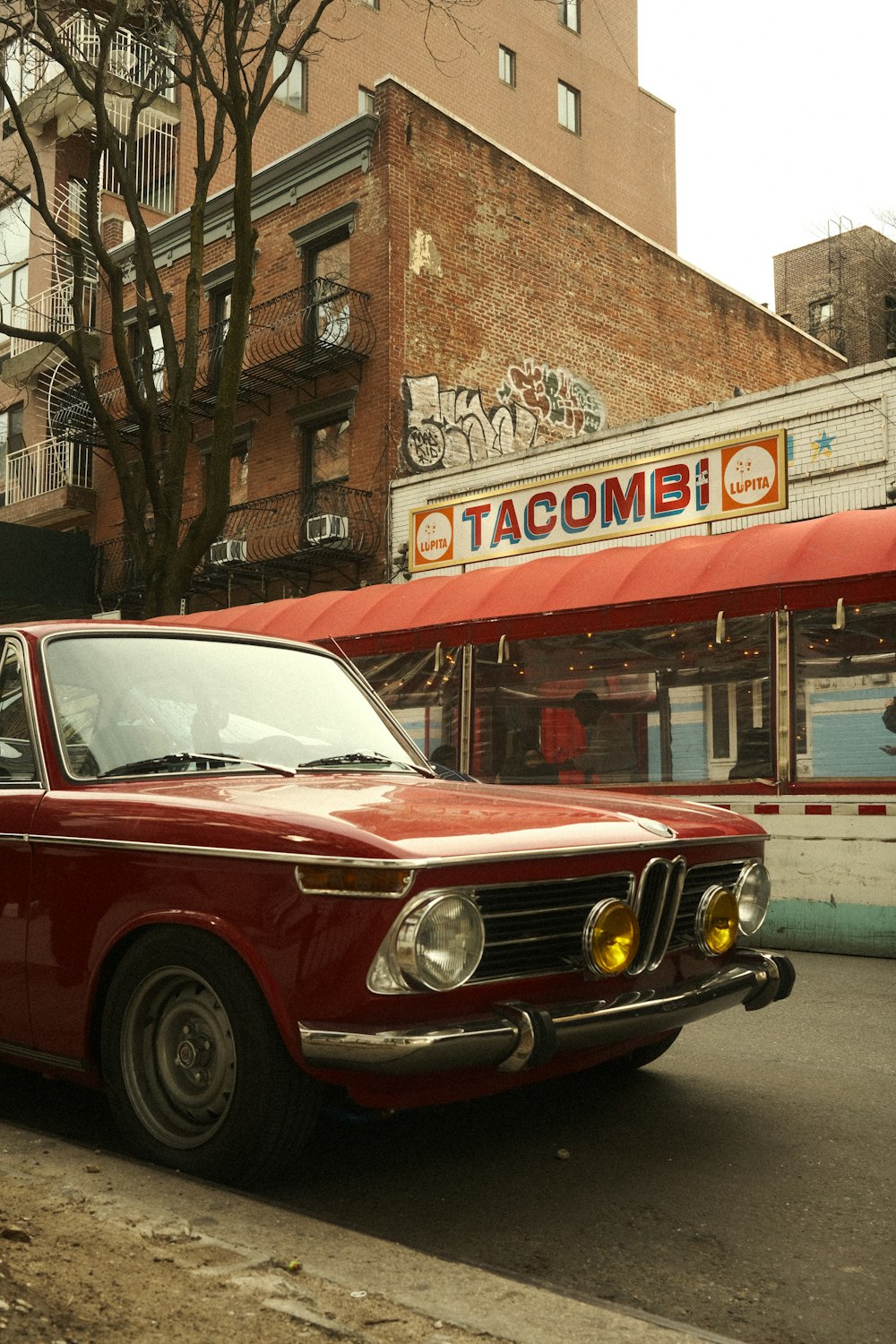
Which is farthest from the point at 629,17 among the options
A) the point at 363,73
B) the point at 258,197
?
the point at 258,197

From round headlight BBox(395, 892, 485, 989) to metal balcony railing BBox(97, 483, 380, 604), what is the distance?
18.5 meters

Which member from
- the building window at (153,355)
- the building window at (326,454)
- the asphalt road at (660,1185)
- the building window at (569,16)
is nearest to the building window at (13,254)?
the building window at (153,355)

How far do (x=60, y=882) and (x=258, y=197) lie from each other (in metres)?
23.6

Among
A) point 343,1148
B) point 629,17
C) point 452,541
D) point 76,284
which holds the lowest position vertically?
point 343,1148

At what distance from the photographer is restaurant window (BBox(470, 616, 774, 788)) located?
1011cm

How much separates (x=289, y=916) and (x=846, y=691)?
6845mm

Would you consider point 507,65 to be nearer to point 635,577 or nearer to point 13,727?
point 635,577

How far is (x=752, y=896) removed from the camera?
15.3 ft

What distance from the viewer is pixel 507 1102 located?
4.87 metres

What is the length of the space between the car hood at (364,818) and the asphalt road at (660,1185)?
0.98m

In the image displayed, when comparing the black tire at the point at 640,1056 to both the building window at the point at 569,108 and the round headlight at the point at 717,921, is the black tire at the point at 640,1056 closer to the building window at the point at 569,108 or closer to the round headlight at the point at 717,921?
the round headlight at the point at 717,921

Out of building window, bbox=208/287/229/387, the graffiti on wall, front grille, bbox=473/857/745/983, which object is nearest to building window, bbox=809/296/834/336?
the graffiti on wall

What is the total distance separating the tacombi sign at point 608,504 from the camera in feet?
54.1

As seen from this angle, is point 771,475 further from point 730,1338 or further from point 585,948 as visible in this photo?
point 730,1338
